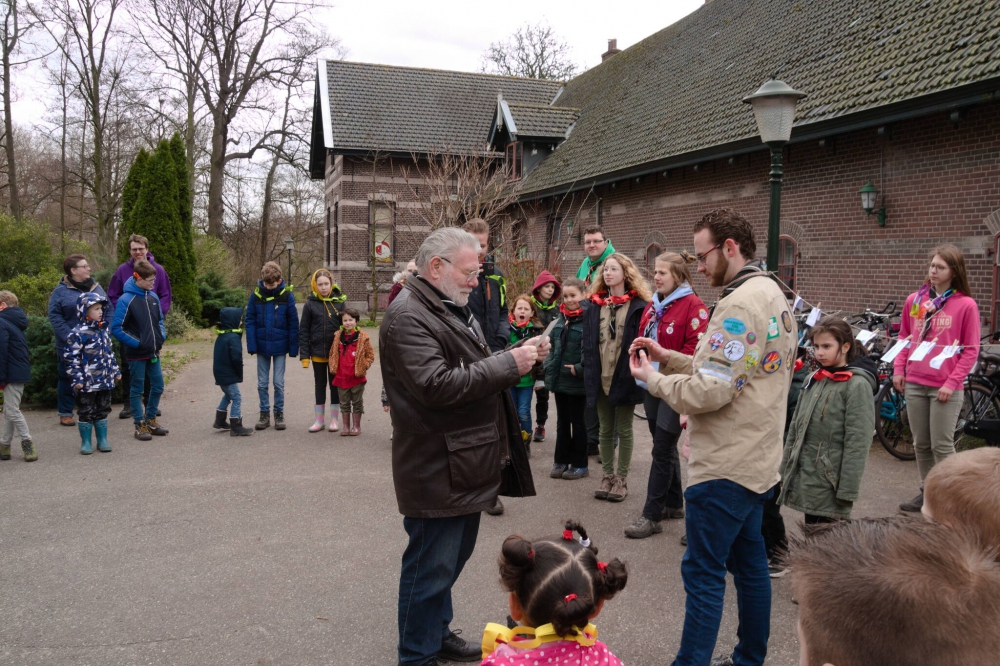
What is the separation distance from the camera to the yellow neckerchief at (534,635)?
88.7 inches

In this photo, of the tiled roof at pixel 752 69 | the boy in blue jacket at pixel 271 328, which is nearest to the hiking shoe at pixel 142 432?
the boy in blue jacket at pixel 271 328

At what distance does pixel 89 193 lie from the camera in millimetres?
33531

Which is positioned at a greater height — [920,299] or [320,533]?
[920,299]

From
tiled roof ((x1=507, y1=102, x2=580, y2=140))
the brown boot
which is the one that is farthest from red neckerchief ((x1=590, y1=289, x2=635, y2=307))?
tiled roof ((x1=507, y1=102, x2=580, y2=140))

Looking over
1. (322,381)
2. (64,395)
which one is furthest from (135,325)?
(322,381)

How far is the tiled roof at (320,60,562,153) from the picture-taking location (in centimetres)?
2797

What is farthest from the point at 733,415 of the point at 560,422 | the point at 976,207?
the point at 976,207

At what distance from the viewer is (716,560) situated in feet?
9.76

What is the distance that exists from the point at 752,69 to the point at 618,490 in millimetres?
12680

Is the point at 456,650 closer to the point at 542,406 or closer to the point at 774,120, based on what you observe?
the point at 542,406

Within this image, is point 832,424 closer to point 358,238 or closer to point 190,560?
point 190,560

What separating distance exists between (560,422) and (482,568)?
226 centimetres

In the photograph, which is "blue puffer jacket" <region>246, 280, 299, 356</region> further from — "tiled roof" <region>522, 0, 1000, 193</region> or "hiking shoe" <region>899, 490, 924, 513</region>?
"tiled roof" <region>522, 0, 1000, 193</region>

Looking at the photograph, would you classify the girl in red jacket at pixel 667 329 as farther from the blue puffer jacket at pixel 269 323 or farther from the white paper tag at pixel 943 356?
the blue puffer jacket at pixel 269 323
